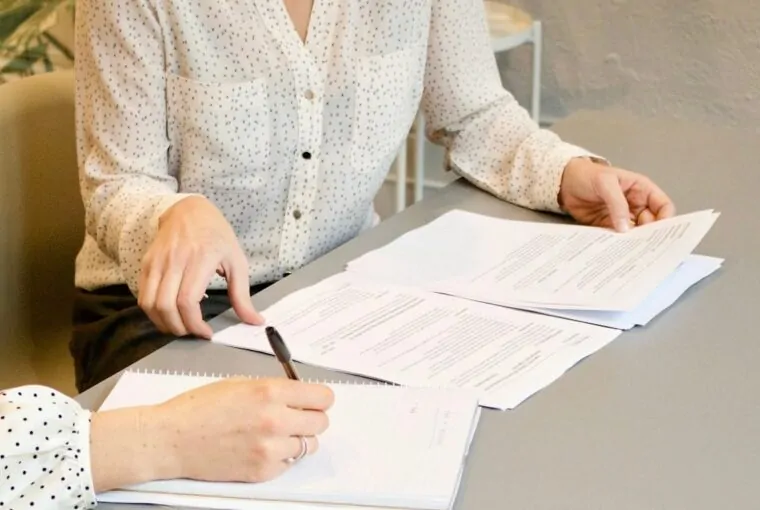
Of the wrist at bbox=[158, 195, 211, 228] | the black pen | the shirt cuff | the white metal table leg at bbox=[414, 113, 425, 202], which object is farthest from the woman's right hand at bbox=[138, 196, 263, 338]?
the white metal table leg at bbox=[414, 113, 425, 202]

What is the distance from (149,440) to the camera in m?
0.68

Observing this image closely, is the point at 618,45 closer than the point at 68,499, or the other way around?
the point at 68,499

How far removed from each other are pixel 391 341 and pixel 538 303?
155mm

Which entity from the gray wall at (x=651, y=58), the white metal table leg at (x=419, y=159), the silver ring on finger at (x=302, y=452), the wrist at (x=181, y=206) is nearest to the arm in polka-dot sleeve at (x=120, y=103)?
the wrist at (x=181, y=206)

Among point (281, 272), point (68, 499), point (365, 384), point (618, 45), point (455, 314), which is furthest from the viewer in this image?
point (618, 45)

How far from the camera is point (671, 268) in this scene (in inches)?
39.2

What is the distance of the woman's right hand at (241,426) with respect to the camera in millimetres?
667

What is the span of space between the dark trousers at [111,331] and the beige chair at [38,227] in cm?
6

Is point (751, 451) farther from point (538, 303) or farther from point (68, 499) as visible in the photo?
point (68, 499)

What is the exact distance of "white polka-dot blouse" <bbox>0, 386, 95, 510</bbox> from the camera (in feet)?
2.13

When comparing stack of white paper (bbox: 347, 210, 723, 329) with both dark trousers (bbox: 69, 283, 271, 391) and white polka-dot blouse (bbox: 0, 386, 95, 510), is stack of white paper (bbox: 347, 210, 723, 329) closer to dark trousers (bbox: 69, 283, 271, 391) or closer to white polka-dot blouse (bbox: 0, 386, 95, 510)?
dark trousers (bbox: 69, 283, 271, 391)

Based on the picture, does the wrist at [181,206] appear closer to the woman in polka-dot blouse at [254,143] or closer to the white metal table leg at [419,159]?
the woman in polka-dot blouse at [254,143]

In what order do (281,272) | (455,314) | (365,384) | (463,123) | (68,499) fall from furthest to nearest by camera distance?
(463,123) → (281,272) → (455,314) → (365,384) → (68,499)

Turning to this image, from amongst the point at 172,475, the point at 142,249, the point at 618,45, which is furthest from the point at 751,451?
the point at 618,45
